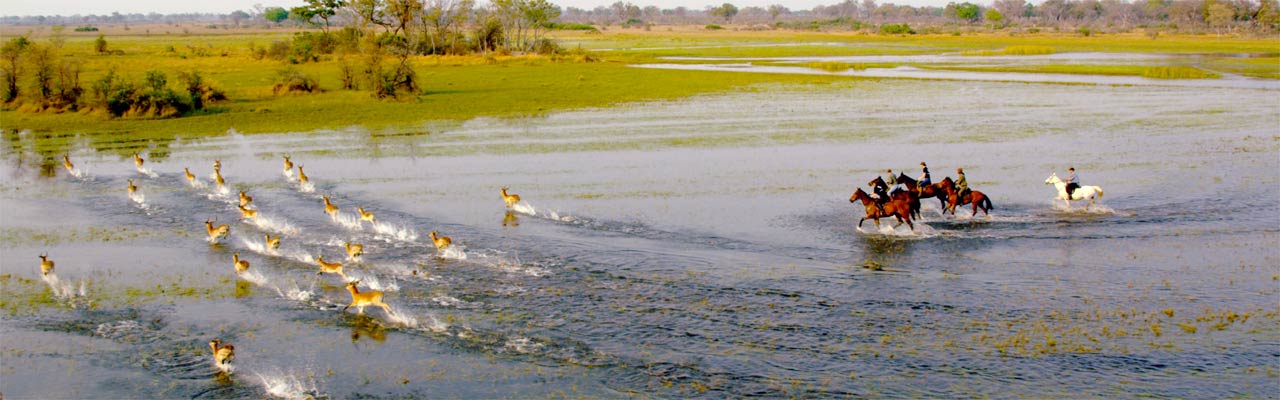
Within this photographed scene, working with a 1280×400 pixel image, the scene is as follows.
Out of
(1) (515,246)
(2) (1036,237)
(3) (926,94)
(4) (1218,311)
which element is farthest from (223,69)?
(4) (1218,311)

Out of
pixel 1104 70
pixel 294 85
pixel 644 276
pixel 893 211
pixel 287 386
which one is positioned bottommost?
pixel 287 386

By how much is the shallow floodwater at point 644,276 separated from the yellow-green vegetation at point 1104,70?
35185 millimetres

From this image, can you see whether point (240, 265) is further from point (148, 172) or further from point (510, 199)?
point (148, 172)

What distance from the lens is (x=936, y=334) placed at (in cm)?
1509

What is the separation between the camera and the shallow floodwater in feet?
45.2

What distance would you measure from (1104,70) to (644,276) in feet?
201

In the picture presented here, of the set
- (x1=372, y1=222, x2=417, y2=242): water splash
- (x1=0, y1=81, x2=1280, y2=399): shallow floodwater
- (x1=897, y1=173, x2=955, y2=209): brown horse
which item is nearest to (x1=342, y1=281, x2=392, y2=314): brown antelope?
(x1=0, y1=81, x2=1280, y2=399): shallow floodwater

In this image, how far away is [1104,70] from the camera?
69.6 metres

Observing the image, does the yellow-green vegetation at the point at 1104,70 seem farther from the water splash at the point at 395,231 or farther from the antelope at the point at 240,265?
the antelope at the point at 240,265

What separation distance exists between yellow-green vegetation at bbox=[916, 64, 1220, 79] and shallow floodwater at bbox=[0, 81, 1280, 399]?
35.2 metres

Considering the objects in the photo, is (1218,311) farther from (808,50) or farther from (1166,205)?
(808,50)

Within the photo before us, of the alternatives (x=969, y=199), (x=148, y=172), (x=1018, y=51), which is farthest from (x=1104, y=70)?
(x=148, y=172)

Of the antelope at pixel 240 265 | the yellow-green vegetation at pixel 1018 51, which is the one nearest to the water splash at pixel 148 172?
the antelope at pixel 240 265

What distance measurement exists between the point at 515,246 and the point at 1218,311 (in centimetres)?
1249
